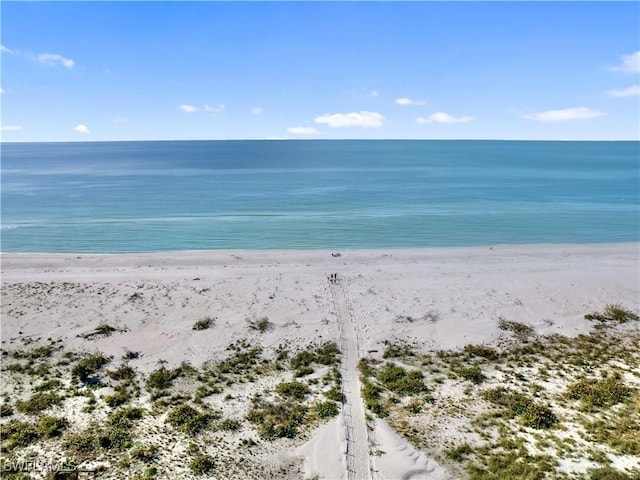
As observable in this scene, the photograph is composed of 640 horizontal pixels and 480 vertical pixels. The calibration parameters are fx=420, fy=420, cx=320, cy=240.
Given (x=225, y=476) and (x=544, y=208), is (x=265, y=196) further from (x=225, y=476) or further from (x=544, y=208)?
(x=225, y=476)

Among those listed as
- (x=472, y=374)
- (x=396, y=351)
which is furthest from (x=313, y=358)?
(x=472, y=374)

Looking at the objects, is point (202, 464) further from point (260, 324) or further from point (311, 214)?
point (311, 214)

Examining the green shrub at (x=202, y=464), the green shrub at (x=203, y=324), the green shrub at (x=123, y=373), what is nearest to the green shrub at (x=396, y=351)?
the green shrub at (x=202, y=464)

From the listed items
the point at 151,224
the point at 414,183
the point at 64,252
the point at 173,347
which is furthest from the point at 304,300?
the point at 414,183

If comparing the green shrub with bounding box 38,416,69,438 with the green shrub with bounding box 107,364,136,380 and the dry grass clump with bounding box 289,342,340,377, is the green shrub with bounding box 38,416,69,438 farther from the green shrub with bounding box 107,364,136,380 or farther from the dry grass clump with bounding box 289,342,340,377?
the dry grass clump with bounding box 289,342,340,377

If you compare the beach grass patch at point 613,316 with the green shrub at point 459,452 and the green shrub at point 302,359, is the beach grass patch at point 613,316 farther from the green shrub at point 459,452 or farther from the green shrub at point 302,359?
the green shrub at point 302,359
